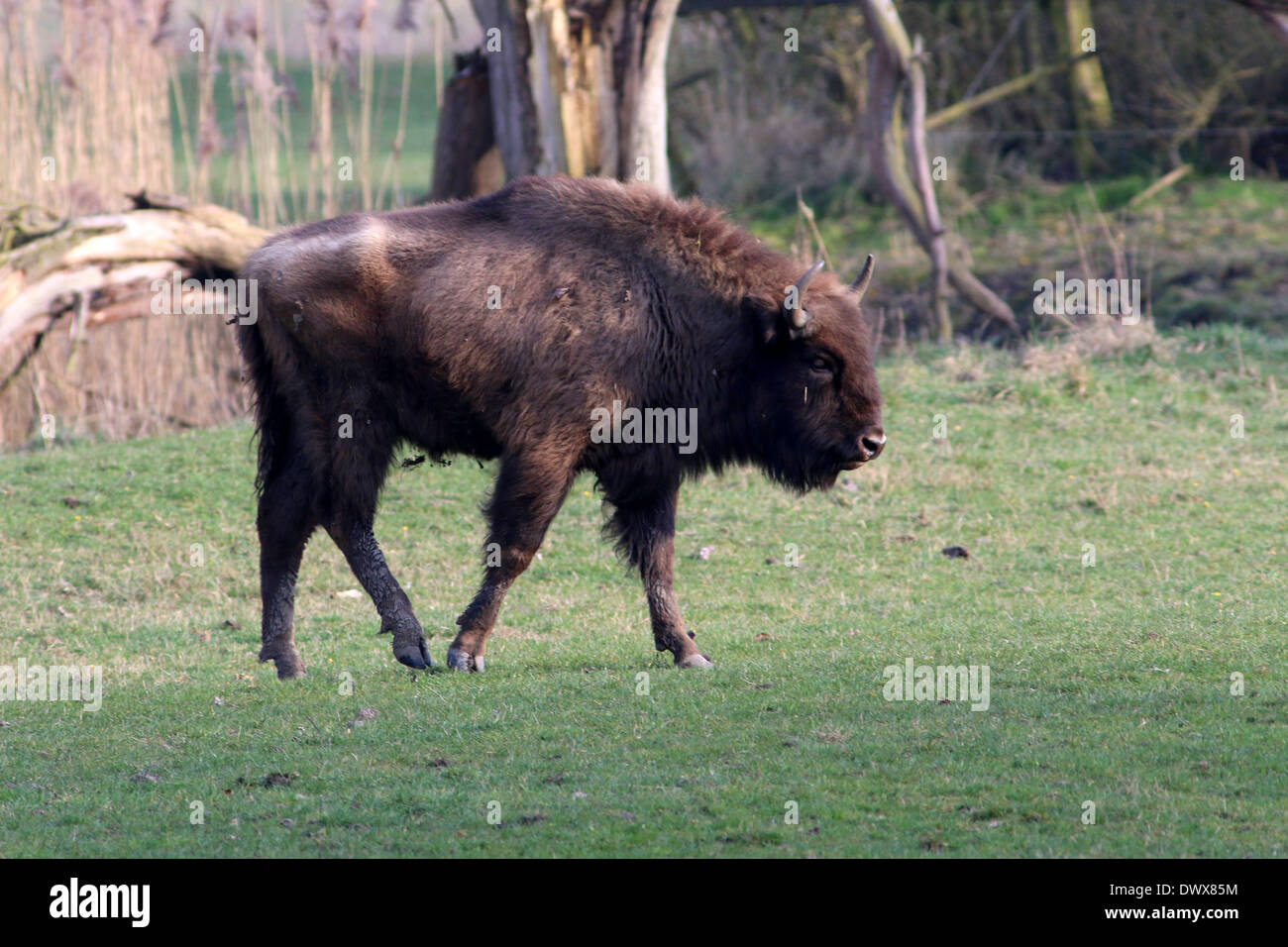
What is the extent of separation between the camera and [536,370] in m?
7.57

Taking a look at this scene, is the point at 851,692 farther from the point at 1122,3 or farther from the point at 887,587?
the point at 1122,3

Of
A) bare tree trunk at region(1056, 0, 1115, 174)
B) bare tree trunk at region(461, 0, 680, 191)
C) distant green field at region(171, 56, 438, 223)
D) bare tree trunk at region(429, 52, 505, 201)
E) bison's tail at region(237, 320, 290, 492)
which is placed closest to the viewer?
bison's tail at region(237, 320, 290, 492)

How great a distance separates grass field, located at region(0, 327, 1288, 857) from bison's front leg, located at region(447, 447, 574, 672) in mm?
252

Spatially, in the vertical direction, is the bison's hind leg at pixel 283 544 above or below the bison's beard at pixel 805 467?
below

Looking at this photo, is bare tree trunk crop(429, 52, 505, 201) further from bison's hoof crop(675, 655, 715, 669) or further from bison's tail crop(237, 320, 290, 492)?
bison's hoof crop(675, 655, 715, 669)

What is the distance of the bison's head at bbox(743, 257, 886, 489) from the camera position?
25.4 ft

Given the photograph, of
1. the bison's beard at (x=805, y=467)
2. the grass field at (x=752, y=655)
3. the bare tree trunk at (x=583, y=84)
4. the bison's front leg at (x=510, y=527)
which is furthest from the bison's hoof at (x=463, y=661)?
the bare tree trunk at (x=583, y=84)

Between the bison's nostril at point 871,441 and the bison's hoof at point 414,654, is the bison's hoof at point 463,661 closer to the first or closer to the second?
the bison's hoof at point 414,654

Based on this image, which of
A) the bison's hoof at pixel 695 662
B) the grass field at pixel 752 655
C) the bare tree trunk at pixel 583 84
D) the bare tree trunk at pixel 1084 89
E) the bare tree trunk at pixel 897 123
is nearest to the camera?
Result: the grass field at pixel 752 655

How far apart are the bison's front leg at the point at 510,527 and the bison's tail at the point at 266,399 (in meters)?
1.28

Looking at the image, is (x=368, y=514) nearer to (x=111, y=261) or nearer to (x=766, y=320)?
(x=766, y=320)

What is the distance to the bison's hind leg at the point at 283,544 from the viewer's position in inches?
312

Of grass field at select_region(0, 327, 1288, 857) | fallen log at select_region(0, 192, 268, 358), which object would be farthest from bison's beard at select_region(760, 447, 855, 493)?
fallen log at select_region(0, 192, 268, 358)

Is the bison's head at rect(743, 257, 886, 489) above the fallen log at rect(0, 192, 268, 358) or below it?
below
